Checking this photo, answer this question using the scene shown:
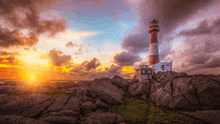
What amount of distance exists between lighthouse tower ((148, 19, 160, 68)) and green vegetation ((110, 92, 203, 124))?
38.4 m

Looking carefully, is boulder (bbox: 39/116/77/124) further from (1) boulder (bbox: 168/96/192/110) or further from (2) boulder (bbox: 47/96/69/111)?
(1) boulder (bbox: 168/96/192/110)

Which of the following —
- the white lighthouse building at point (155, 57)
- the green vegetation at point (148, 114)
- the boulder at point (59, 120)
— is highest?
the white lighthouse building at point (155, 57)

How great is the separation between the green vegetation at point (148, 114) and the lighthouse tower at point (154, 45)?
126 ft

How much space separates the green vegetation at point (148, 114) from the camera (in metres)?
14.1

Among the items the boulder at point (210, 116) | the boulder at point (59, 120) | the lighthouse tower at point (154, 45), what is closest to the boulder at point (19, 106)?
the boulder at point (59, 120)

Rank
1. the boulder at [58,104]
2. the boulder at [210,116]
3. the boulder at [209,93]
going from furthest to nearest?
the boulder at [209,93] < the boulder at [58,104] < the boulder at [210,116]

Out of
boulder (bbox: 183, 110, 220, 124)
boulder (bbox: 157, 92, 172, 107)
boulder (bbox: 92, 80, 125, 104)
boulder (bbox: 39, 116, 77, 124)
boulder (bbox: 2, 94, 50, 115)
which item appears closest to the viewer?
boulder (bbox: 39, 116, 77, 124)

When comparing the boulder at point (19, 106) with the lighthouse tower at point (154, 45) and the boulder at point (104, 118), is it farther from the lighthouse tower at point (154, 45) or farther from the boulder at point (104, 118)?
the lighthouse tower at point (154, 45)

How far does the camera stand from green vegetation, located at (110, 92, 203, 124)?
46.4 ft

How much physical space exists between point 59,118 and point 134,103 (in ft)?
44.4

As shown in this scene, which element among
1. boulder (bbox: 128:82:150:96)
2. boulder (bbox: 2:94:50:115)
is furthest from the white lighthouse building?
boulder (bbox: 2:94:50:115)

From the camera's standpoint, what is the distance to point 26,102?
15.8m

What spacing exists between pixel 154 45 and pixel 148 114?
45223 millimetres

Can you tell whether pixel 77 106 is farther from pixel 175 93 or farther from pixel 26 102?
pixel 175 93
